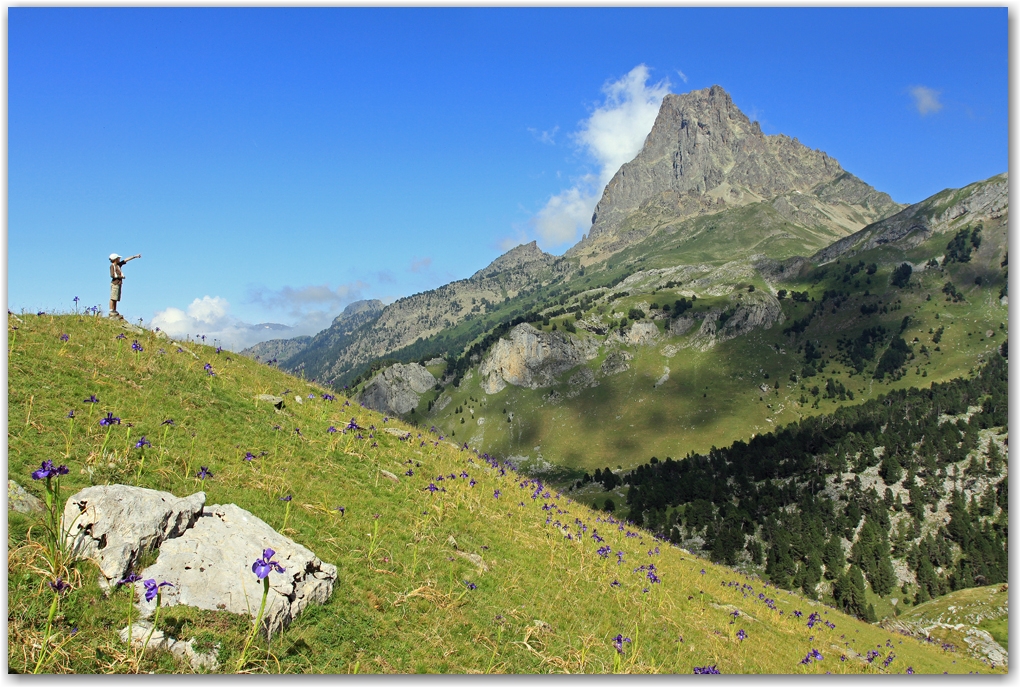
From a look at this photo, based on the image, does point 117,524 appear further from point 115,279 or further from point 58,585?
point 115,279

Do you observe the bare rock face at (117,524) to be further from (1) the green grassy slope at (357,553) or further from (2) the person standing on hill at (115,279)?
(2) the person standing on hill at (115,279)

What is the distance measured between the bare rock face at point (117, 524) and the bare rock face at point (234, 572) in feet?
0.93

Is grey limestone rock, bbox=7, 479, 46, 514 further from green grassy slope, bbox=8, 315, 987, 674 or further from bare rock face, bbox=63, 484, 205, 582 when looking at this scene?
bare rock face, bbox=63, 484, 205, 582

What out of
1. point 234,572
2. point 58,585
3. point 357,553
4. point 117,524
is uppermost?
point 117,524

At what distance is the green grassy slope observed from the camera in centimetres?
752

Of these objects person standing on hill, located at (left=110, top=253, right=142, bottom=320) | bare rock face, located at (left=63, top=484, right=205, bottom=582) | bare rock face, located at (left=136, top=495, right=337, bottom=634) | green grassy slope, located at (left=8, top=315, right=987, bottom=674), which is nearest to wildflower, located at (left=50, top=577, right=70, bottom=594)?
green grassy slope, located at (left=8, top=315, right=987, bottom=674)

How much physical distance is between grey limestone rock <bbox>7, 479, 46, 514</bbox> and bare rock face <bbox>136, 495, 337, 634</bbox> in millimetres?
2338

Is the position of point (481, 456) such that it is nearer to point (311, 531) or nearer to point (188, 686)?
point (311, 531)

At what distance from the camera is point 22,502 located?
28.2ft

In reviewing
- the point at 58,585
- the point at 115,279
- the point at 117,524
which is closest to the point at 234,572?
the point at 117,524

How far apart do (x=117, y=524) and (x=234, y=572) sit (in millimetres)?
1930

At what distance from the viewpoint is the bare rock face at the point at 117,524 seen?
777 cm

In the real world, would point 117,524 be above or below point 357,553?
above

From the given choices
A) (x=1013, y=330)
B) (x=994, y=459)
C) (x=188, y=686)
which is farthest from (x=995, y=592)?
(x=994, y=459)
